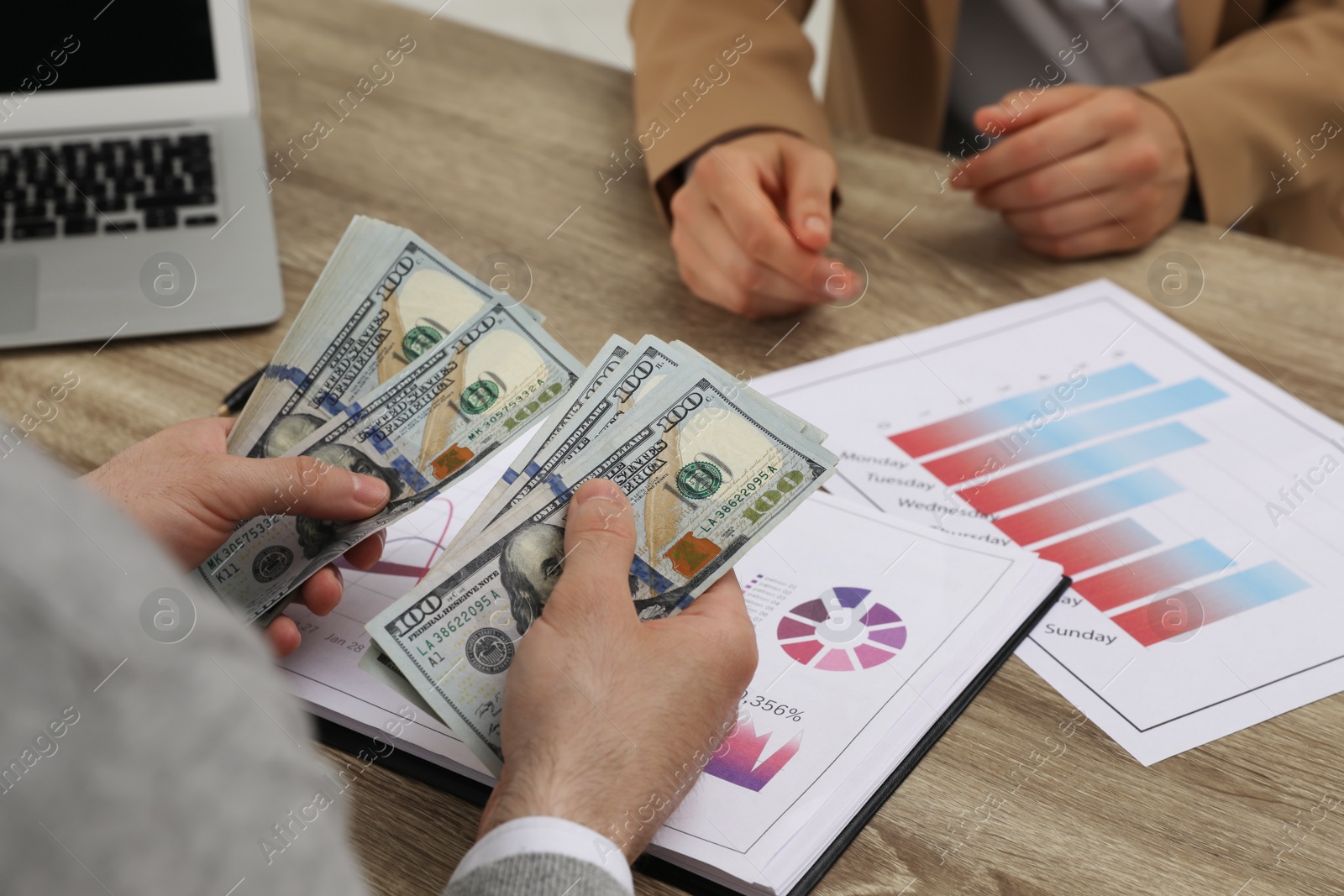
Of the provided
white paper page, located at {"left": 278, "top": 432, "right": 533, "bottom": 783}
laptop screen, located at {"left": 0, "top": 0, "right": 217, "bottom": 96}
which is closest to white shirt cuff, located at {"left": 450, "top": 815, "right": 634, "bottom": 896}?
white paper page, located at {"left": 278, "top": 432, "right": 533, "bottom": 783}

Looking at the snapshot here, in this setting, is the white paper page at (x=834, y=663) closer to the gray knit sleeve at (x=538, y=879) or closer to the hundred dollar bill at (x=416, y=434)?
the gray knit sleeve at (x=538, y=879)

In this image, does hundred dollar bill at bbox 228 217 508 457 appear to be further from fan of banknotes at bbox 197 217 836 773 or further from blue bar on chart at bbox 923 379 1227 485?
blue bar on chart at bbox 923 379 1227 485

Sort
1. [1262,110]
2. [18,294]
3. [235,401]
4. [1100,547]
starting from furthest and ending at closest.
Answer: [1262,110] < [18,294] < [235,401] < [1100,547]

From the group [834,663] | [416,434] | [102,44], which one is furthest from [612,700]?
[102,44]

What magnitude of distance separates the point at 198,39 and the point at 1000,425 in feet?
3.19

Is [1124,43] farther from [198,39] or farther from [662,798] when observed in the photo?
[662,798]

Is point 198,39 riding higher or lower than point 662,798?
higher

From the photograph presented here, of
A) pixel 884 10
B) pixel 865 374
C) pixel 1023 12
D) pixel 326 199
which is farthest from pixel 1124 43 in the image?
pixel 326 199

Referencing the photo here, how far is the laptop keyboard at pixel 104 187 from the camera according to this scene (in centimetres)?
108

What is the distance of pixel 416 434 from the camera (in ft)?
2.55

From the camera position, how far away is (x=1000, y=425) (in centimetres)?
94

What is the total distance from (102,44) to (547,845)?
41.4 inches

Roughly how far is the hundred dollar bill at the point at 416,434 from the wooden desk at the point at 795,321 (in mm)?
181

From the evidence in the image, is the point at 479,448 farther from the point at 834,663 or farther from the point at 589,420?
the point at 834,663
